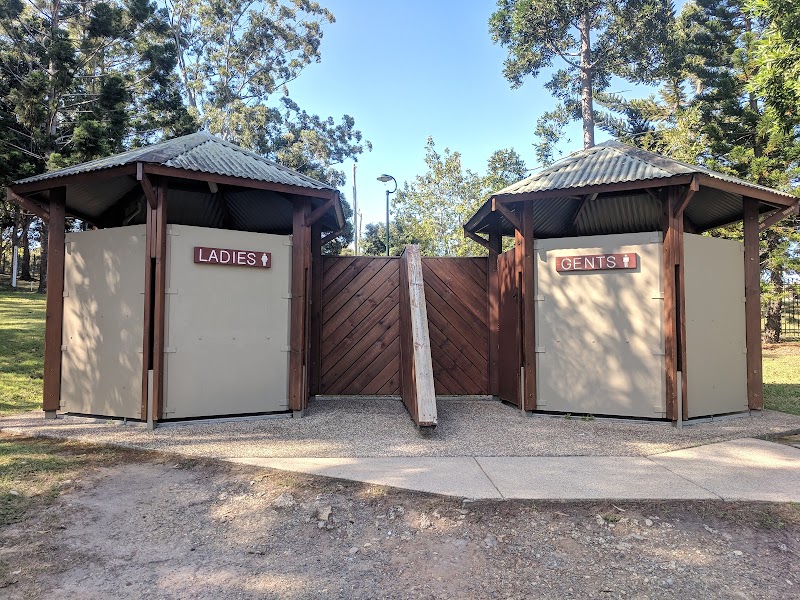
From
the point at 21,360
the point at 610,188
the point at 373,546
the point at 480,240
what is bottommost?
the point at 373,546

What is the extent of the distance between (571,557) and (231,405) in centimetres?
467

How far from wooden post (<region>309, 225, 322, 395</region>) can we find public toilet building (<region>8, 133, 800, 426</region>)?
0.72m

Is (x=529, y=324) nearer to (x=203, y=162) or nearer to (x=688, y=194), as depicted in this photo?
(x=688, y=194)

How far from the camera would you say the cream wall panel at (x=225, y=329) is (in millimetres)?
6031

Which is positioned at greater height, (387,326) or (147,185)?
(147,185)

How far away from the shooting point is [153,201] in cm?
595

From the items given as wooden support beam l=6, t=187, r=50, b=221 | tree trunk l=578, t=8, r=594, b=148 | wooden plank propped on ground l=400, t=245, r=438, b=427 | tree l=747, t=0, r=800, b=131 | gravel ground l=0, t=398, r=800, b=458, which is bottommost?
gravel ground l=0, t=398, r=800, b=458

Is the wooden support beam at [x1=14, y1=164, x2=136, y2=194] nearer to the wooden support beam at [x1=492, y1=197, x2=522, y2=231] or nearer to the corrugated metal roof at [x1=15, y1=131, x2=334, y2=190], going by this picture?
the corrugated metal roof at [x1=15, y1=131, x2=334, y2=190]

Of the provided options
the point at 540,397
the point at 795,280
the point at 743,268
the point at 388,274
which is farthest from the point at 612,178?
the point at 795,280

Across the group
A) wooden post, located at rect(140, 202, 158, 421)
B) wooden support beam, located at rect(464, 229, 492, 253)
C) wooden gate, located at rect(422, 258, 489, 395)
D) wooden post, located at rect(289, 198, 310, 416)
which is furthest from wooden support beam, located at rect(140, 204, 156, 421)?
wooden support beam, located at rect(464, 229, 492, 253)

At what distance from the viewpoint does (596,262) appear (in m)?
6.59

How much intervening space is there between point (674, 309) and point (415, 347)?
333 centimetres

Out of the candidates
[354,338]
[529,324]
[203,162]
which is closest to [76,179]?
[203,162]

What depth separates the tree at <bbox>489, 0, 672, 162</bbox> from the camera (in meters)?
19.4
